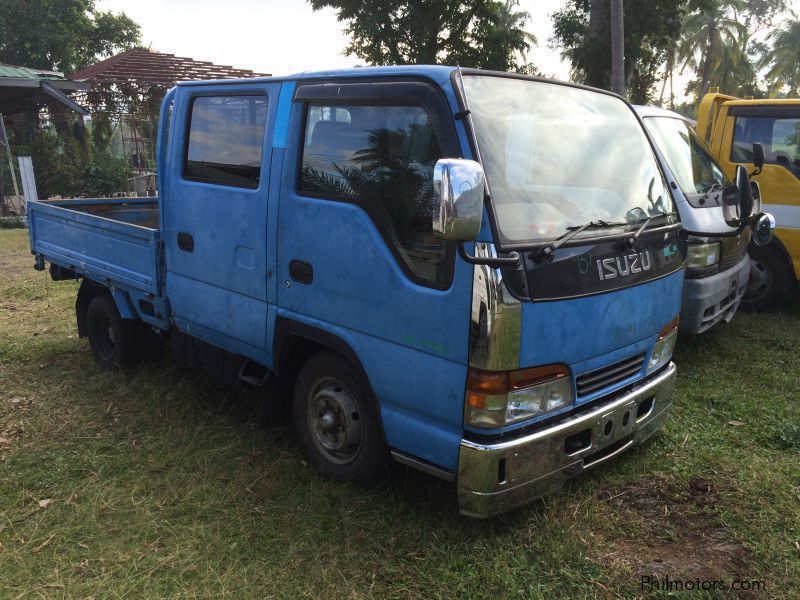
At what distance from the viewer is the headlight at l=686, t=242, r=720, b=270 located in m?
4.77

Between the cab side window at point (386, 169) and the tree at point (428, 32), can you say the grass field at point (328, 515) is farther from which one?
the tree at point (428, 32)

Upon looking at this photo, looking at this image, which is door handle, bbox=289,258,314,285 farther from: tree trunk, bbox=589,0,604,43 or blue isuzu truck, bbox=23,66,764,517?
tree trunk, bbox=589,0,604,43

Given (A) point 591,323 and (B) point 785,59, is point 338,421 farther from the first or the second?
(B) point 785,59

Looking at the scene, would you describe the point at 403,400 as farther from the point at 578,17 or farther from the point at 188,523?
the point at 578,17

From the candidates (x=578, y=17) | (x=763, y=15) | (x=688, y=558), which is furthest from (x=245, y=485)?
(x=763, y=15)

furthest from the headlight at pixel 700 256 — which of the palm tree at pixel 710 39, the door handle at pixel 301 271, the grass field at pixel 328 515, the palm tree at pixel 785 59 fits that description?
the palm tree at pixel 785 59

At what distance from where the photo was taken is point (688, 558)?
2754 mm

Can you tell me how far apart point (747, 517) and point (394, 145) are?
2417mm

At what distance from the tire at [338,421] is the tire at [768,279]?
16.9 feet

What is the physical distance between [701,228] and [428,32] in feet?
42.5

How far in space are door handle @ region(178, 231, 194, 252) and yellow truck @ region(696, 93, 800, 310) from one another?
5.14 meters

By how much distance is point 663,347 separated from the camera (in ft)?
11.0

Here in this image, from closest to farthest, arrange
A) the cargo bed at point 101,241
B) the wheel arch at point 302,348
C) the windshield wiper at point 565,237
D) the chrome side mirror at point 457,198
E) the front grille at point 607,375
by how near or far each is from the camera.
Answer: the chrome side mirror at point 457,198, the windshield wiper at point 565,237, the front grille at point 607,375, the wheel arch at point 302,348, the cargo bed at point 101,241

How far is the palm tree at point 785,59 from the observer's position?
38.1m
